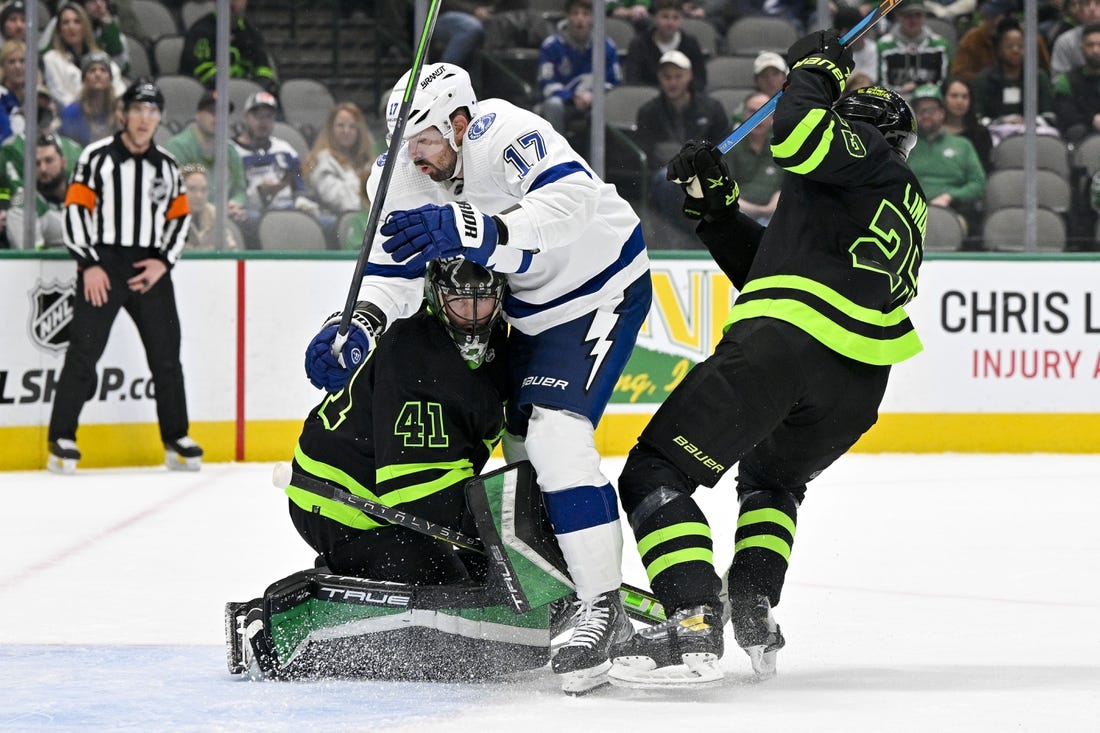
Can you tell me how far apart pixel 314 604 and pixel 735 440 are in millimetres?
847

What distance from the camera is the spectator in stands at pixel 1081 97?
7.21 m

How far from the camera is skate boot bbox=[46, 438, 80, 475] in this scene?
250 inches

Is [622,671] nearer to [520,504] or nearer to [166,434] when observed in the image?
[520,504]

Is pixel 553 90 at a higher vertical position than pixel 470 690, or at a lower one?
higher

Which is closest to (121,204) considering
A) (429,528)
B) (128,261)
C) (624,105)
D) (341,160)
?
(128,261)

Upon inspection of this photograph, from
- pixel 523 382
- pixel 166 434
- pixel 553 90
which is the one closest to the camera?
pixel 523 382

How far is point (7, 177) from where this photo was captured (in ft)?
22.0

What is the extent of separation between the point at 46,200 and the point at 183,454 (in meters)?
1.24

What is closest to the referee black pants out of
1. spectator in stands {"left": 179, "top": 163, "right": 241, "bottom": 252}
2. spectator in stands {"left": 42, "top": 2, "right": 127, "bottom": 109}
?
spectator in stands {"left": 179, "top": 163, "right": 241, "bottom": 252}

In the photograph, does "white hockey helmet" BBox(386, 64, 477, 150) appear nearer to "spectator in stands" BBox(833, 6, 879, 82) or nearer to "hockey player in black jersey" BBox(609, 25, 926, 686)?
"hockey player in black jersey" BBox(609, 25, 926, 686)

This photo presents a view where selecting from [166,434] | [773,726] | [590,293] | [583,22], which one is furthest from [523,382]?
[583,22]

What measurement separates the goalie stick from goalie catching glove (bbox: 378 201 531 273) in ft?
1.61

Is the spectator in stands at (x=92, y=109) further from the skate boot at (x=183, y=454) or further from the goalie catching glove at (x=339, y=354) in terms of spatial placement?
the goalie catching glove at (x=339, y=354)

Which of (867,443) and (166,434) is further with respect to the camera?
(867,443)
